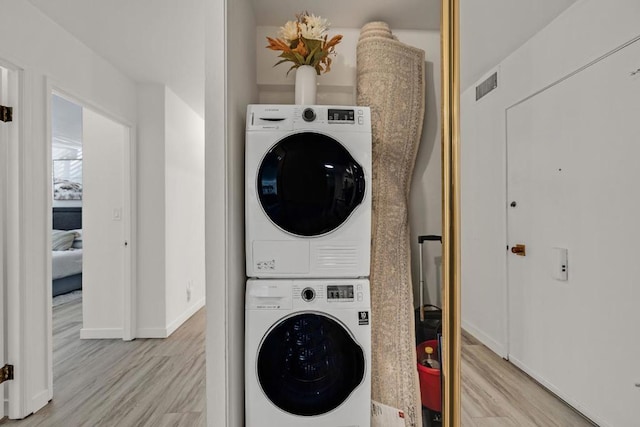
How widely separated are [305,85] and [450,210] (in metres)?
0.94

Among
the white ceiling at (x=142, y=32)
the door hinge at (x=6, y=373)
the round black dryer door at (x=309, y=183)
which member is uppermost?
the white ceiling at (x=142, y=32)

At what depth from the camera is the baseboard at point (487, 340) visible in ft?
3.98

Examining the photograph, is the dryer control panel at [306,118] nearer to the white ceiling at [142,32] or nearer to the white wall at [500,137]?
the white wall at [500,137]

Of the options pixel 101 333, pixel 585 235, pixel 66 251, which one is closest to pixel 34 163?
pixel 101 333

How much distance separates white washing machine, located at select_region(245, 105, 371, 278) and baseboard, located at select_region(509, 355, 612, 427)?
2.30 ft

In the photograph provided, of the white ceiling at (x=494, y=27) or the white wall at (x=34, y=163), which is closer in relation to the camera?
the white ceiling at (x=494, y=27)

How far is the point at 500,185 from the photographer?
1.25 metres

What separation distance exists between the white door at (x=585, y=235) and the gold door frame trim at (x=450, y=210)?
36cm

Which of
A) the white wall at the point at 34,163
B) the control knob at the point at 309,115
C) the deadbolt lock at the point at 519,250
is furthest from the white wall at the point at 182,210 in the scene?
the deadbolt lock at the point at 519,250

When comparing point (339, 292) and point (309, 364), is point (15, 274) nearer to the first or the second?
point (309, 364)

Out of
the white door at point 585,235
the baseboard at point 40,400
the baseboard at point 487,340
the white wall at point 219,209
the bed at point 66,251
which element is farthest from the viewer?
the bed at point 66,251

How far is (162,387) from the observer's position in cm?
247

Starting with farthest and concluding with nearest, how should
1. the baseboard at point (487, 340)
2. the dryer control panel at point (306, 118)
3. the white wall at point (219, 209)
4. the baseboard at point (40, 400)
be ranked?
the baseboard at point (40, 400) < the dryer control panel at point (306, 118) < the white wall at point (219, 209) < the baseboard at point (487, 340)

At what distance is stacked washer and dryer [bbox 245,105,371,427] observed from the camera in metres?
1.60
